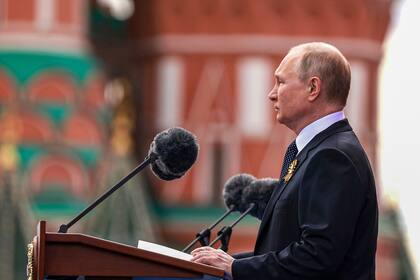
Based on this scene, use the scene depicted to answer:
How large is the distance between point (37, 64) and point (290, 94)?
35832 mm

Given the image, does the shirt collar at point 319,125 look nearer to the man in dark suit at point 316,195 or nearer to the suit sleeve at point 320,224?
the man in dark suit at point 316,195

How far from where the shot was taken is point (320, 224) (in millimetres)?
6070

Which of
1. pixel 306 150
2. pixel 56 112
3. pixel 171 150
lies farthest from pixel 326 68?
pixel 56 112

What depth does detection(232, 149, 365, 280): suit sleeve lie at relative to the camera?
6.06 meters

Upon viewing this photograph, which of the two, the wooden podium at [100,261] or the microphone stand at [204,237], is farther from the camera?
the microphone stand at [204,237]

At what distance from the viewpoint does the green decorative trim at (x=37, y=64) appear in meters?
41.9

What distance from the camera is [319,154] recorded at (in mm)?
6207

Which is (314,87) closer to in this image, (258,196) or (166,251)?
(166,251)

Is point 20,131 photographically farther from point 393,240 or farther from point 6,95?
point 393,240

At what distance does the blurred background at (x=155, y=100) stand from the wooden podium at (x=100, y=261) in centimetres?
3339

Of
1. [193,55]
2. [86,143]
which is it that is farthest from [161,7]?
[86,143]

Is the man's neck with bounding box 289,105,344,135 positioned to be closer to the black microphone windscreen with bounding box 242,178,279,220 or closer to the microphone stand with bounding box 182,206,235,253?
the microphone stand with bounding box 182,206,235,253

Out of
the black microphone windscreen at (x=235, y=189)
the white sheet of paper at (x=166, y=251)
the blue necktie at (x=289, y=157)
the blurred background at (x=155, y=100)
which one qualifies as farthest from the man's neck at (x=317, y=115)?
the blurred background at (x=155, y=100)

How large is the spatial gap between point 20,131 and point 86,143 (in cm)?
151
